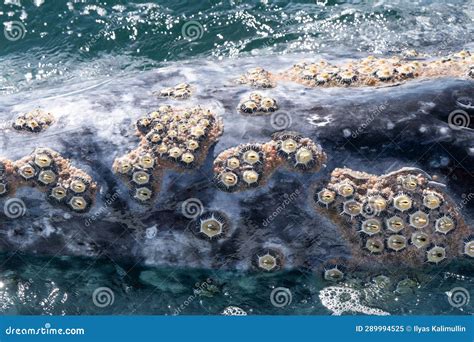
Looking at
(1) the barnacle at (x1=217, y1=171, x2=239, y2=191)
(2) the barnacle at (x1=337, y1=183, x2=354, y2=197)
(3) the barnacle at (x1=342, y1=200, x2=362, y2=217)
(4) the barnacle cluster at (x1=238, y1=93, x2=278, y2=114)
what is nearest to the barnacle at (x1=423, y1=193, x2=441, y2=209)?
(3) the barnacle at (x1=342, y1=200, x2=362, y2=217)

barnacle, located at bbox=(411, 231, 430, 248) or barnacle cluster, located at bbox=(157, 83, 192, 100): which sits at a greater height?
barnacle cluster, located at bbox=(157, 83, 192, 100)

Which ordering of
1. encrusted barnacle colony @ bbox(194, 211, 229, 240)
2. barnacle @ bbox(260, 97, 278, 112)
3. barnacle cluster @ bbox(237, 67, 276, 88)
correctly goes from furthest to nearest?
barnacle cluster @ bbox(237, 67, 276, 88)
barnacle @ bbox(260, 97, 278, 112)
encrusted barnacle colony @ bbox(194, 211, 229, 240)

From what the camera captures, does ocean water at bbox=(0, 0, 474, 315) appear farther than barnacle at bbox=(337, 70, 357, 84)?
Yes

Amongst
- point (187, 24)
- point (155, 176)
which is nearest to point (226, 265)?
point (155, 176)

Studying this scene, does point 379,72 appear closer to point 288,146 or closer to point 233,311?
point 288,146

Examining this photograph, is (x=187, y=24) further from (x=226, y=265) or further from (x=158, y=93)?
(x=226, y=265)

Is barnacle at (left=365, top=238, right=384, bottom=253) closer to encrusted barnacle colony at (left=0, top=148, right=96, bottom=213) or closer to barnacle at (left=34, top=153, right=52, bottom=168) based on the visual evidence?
encrusted barnacle colony at (left=0, top=148, right=96, bottom=213)

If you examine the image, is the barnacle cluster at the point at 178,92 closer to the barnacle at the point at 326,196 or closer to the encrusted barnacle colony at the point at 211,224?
the encrusted barnacle colony at the point at 211,224
